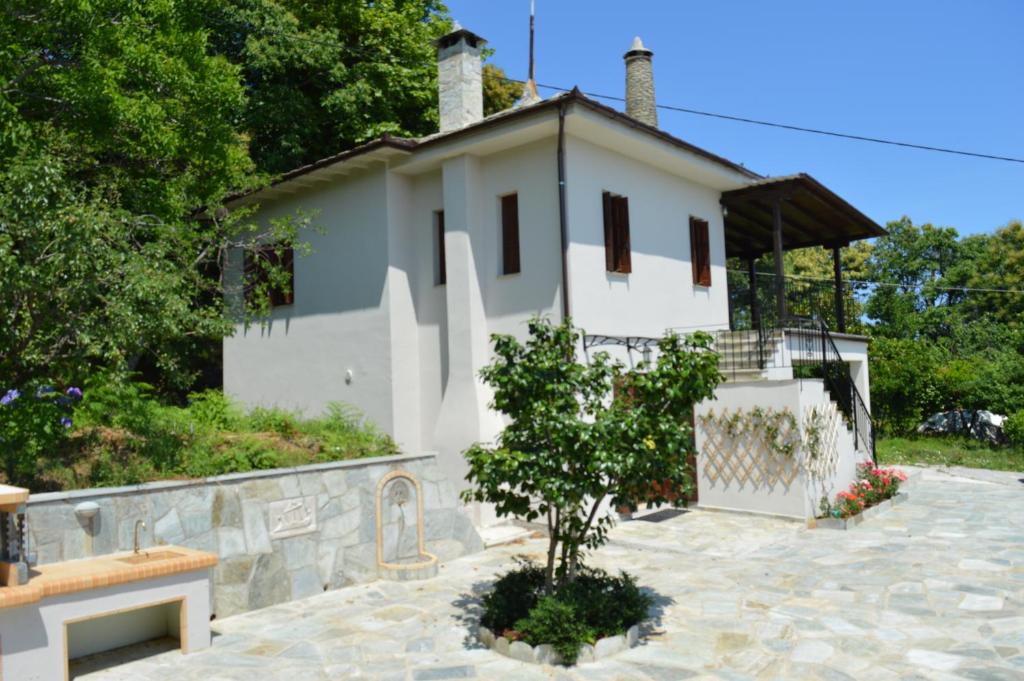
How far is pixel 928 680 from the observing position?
18.5 feet

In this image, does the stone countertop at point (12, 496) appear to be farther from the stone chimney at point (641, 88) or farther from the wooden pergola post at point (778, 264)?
the stone chimney at point (641, 88)

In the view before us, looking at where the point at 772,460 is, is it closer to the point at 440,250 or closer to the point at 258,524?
the point at 440,250

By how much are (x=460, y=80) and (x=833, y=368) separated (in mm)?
8786

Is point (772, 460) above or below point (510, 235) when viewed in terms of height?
below

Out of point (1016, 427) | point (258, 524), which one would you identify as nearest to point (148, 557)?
point (258, 524)

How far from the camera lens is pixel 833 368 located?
14.6 meters

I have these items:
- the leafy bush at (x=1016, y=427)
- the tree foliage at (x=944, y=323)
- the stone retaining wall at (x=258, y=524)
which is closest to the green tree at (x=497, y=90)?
the tree foliage at (x=944, y=323)

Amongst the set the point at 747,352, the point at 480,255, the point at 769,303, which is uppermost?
the point at 480,255

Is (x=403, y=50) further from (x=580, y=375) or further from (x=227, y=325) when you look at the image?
(x=580, y=375)

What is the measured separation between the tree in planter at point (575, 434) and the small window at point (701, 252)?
8.59m

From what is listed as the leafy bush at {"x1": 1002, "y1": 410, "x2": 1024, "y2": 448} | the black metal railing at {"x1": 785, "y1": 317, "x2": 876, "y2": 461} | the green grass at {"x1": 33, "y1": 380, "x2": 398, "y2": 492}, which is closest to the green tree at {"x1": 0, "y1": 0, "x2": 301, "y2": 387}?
the green grass at {"x1": 33, "y1": 380, "x2": 398, "y2": 492}

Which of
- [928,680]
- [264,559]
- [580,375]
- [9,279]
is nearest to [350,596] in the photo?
[264,559]

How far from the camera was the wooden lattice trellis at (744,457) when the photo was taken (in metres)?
11.7

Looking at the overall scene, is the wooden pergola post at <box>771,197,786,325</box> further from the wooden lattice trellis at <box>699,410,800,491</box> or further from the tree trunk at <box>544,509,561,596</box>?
the tree trunk at <box>544,509,561,596</box>
